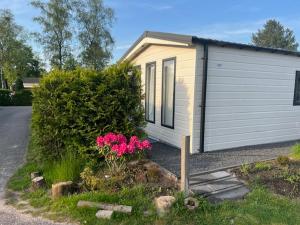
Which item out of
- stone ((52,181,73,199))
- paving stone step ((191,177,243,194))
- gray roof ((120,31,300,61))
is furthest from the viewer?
gray roof ((120,31,300,61))

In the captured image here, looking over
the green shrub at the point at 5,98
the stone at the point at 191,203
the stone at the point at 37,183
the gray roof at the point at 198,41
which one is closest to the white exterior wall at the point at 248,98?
the gray roof at the point at 198,41

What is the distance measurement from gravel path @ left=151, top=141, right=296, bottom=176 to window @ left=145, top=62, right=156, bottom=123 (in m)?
1.50

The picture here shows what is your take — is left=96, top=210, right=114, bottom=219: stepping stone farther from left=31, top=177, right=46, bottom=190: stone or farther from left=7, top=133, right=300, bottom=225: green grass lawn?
left=31, top=177, right=46, bottom=190: stone

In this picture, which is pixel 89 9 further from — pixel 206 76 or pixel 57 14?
pixel 206 76

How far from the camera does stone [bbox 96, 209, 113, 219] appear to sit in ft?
11.3

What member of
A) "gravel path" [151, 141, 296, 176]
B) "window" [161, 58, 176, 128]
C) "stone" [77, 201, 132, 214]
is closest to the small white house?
"window" [161, 58, 176, 128]

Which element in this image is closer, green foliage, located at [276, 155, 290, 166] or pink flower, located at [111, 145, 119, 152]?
pink flower, located at [111, 145, 119, 152]

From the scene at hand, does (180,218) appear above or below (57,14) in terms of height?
below

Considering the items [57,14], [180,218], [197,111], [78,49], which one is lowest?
[180,218]

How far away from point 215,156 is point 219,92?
1541 mm

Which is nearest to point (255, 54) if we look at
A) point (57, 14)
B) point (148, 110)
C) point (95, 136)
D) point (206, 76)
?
point (206, 76)

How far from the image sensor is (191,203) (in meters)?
3.69

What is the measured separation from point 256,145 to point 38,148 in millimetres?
5502

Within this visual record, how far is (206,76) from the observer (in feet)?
20.4
